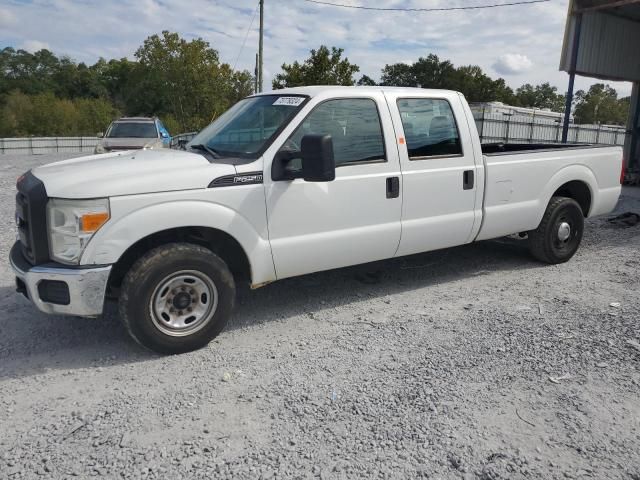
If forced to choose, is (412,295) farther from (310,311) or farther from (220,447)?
(220,447)

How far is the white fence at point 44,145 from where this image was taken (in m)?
28.5

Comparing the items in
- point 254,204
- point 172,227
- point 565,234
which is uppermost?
point 254,204

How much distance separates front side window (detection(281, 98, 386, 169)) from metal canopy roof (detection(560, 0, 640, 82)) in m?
10.3

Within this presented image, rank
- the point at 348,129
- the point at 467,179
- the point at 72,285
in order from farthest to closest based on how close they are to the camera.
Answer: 1. the point at 467,179
2. the point at 348,129
3. the point at 72,285

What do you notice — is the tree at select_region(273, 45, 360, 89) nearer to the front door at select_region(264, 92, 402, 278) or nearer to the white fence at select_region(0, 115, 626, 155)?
the white fence at select_region(0, 115, 626, 155)

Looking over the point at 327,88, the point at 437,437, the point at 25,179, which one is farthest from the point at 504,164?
the point at 25,179

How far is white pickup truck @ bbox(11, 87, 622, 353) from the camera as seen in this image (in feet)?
11.6

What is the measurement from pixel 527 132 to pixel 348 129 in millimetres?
19483

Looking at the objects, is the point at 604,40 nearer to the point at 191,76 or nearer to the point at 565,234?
the point at 565,234

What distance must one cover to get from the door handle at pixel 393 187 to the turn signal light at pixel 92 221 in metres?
2.32

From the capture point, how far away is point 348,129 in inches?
176

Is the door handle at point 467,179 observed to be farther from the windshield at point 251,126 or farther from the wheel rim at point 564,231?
the windshield at point 251,126

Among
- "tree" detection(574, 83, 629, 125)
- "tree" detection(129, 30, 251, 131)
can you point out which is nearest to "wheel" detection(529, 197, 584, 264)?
"tree" detection(129, 30, 251, 131)

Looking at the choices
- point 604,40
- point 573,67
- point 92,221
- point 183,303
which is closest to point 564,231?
point 183,303
